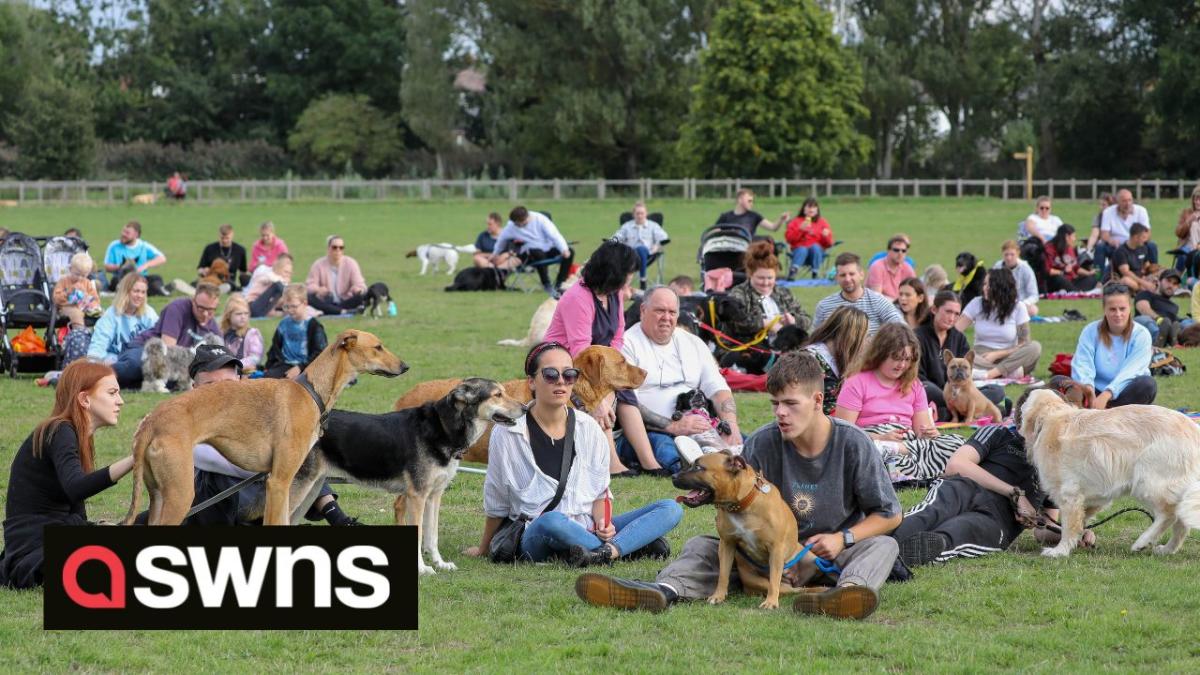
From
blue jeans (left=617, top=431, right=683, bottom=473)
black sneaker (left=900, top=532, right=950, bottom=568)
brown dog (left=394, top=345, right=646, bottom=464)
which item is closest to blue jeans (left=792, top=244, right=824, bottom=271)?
blue jeans (left=617, top=431, right=683, bottom=473)

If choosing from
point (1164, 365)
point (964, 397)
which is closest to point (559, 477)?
point (964, 397)

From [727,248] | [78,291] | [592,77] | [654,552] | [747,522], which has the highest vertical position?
[592,77]

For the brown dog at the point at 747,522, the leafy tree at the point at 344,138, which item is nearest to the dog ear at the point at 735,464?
the brown dog at the point at 747,522

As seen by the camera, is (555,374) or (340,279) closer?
(555,374)

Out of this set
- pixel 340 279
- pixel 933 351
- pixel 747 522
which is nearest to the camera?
pixel 747 522

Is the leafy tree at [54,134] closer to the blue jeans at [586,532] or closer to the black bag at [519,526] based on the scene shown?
the black bag at [519,526]

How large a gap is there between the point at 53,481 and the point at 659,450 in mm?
4094

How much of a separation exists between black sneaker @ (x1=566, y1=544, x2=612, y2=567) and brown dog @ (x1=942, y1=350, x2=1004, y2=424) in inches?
181

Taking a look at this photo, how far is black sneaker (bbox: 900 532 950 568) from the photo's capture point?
645 cm

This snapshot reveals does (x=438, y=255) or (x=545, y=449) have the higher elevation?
(x=438, y=255)

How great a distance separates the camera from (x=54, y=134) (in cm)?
6003

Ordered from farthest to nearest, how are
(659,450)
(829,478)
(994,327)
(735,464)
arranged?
1. (994,327)
2. (659,450)
3. (829,478)
4. (735,464)

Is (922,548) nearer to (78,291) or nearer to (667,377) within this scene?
(667,377)

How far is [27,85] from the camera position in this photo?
65500 mm
